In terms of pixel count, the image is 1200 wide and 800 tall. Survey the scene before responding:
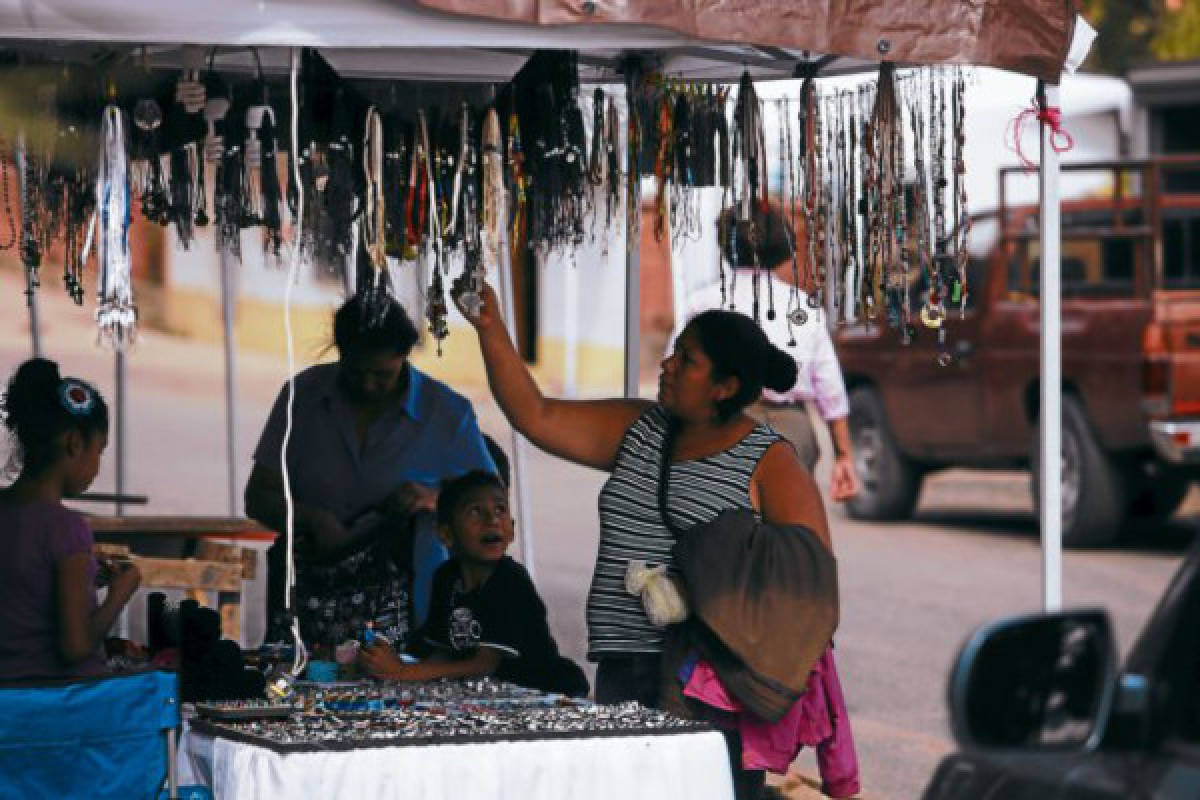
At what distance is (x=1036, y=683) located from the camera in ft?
9.79

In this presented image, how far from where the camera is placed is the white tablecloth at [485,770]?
Answer: 439cm

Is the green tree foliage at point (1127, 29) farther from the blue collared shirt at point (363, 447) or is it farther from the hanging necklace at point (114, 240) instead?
the hanging necklace at point (114, 240)

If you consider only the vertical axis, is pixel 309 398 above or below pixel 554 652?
above

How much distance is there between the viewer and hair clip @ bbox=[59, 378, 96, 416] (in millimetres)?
5289

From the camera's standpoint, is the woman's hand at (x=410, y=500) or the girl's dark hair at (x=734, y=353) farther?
the woman's hand at (x=410, y=500)

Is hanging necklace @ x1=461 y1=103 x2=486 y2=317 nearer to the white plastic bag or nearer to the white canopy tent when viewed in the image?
the white canopy tent

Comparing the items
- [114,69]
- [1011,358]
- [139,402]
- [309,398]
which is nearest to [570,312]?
[139,402]

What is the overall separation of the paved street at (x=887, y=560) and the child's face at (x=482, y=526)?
1.60m

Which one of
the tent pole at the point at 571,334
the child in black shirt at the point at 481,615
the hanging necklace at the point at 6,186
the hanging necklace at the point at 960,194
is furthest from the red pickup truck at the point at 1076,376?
the hanging necklace at the point at 6,186

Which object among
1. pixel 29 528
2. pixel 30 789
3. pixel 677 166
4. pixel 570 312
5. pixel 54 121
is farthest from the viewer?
pixel 570 312

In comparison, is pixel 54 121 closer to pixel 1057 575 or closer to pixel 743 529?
pixel 743 529

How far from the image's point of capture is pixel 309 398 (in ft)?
22.4

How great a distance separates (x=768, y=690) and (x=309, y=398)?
2148 millimetres

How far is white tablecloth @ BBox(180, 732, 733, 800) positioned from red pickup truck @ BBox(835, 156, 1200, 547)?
28.1ft
